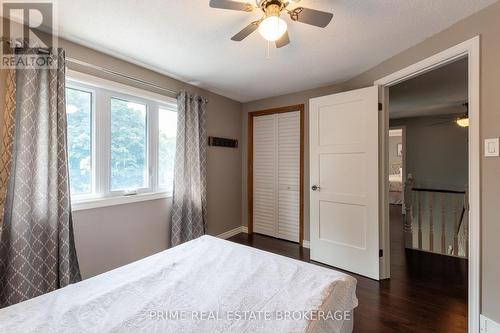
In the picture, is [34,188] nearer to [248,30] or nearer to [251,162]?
[248,30]

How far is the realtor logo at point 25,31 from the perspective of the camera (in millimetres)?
1572

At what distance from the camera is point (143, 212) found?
2521 mm

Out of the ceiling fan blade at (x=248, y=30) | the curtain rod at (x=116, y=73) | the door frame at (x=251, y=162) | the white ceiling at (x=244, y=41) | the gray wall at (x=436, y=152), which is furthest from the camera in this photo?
the gray wall at (x=436, y=152)

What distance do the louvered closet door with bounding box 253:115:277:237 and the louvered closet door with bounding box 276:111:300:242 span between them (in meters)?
0.11

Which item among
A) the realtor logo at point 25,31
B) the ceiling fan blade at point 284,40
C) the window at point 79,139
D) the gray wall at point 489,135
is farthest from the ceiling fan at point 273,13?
the window at point 79,139

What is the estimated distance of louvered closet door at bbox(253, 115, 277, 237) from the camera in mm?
3689

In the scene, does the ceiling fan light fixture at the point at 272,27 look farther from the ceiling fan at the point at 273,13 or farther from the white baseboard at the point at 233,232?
the white baseboard at the point at 233,232

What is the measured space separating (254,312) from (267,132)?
9.80 feet

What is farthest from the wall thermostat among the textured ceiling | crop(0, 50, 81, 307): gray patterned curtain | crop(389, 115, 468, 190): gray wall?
crop(389, 115, 468, 190): gray wall

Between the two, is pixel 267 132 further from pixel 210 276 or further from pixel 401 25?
pixel 210 276

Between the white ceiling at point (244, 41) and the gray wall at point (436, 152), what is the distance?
11.9 ft

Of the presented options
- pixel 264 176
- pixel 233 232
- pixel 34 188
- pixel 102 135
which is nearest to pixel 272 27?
pixel 102 135

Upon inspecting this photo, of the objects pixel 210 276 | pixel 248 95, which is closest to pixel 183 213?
pixel 210 276

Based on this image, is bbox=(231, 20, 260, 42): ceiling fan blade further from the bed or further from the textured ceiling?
the textured ceiling
